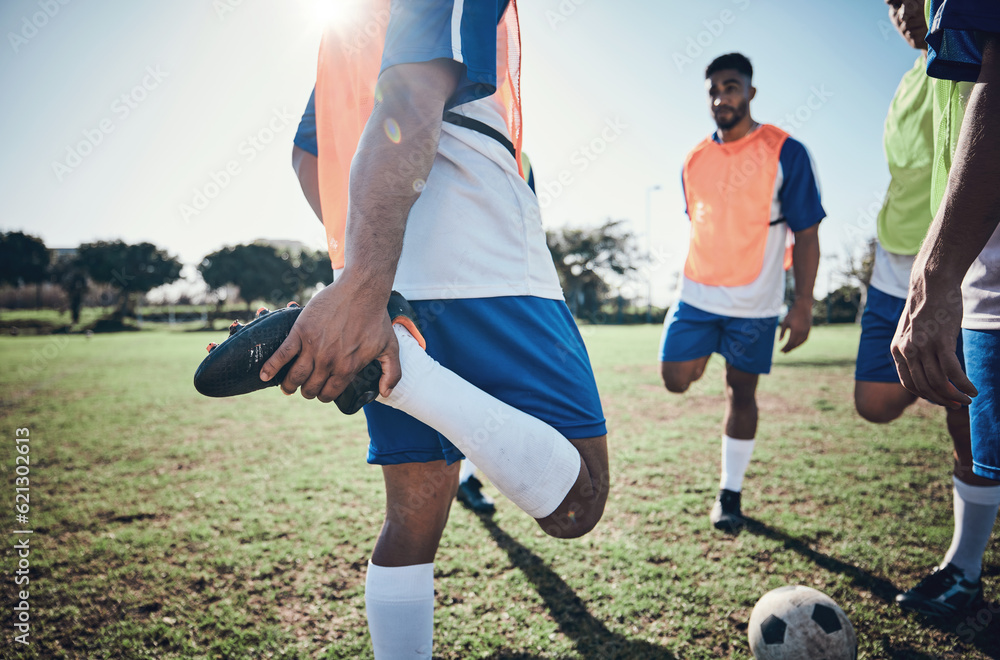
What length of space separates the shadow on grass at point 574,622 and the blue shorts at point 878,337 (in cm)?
181

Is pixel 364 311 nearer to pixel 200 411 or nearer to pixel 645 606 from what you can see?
pixel 645 606

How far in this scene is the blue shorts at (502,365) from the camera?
132 centimetres

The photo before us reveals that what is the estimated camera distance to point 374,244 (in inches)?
39.7

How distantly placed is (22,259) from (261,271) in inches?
629

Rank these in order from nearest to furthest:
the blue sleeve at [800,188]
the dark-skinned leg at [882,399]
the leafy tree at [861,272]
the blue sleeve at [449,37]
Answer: the blue sleeve at [449,37] < the dark-skinned leg at [882,399] < the blue sleeve at [800,188] < the leafy tree at [861,272]

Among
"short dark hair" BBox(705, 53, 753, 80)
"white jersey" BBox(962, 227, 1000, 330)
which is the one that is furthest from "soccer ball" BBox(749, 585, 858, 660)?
"short dark hair" BBox(705, 53, 753, 80)

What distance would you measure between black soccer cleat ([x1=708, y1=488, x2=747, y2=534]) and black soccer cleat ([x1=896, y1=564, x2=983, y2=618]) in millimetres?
739

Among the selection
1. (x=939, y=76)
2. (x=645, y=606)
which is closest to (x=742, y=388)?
(x=645, y=606)

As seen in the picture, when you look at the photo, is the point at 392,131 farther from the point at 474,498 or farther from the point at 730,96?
the point at 730,96

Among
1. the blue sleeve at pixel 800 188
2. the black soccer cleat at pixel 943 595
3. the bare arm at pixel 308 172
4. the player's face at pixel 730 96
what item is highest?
the player's face at pixel 730 96

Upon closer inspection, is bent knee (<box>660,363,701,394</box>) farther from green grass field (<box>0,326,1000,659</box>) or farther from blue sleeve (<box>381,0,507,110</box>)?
blue sleeve (<box>381,0,507,110</box>)

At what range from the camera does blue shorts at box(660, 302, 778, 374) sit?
2989 mm

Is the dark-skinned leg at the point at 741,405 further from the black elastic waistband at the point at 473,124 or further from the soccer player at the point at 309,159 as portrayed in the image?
the black elastic waistband at the point at 473,124

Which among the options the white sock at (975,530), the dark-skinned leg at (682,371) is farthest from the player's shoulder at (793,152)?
the white sock at (975,530)
